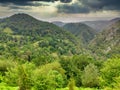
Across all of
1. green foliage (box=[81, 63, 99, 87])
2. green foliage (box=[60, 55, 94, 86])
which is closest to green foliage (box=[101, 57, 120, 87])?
green foliage (box=[81, 63, 99, 87])

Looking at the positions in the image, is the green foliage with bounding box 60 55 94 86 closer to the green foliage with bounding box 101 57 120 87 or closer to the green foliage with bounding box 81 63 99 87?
the green foliage with bounding box 81 63 99 87

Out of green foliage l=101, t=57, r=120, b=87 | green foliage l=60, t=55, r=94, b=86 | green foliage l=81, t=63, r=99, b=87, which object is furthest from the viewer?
green foliage l=60, t=55, r=94, b=86

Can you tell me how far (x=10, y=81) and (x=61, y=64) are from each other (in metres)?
56.6

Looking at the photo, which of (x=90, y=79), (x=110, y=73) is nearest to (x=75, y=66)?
(x=90, y=79)

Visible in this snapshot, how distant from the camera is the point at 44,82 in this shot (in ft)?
263

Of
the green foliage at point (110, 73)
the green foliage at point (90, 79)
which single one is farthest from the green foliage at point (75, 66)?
the green foliage at point (110, 73)

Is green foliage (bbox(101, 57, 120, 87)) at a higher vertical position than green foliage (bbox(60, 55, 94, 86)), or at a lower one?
higher

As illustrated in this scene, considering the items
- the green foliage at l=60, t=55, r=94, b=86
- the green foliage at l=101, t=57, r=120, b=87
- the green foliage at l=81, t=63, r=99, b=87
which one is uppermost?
the green foliage at l=101, t=57, r=120, b=87

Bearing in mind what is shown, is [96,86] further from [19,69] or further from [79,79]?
[19,69]

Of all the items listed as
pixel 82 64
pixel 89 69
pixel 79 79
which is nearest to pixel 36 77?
pixel 89 69

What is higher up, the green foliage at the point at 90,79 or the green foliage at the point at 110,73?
the green foliage at the point at 110,73

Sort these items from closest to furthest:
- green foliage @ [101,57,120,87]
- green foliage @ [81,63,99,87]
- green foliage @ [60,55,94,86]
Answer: green foliage @ [101,57,120,87] < green foliage @ [81,63,99,87] < green foliage @ [60,55,94,86]

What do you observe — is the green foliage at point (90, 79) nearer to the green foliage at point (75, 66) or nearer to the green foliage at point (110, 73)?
the green foliage at point (75, 66)

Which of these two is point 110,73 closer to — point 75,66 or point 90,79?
point 90,79
